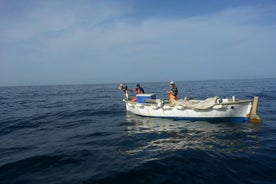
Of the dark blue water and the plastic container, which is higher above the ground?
the plastic container

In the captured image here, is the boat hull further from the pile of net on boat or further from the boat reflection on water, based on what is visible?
the boat reflection on water

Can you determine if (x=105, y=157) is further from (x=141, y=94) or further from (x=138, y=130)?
(x=141, y=94)

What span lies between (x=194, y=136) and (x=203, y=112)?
10.7 feet

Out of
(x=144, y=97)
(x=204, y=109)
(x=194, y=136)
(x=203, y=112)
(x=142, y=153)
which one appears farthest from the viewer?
(x=144, y=97)

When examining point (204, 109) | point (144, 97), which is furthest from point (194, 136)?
point (144, 97)

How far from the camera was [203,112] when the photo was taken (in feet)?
49.2

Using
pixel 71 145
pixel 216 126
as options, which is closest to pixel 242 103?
pixel 216 126

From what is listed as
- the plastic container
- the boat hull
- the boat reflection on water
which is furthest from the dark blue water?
the plastic container

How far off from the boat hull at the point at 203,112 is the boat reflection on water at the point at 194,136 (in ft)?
1.23

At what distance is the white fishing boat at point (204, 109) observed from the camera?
14109mm

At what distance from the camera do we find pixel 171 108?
16.2 metres

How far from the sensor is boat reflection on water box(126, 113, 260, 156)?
10.2m

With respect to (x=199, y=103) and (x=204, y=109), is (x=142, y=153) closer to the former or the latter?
(x=204, y=109)

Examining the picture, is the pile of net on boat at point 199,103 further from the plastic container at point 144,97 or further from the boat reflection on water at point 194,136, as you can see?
the plastic container at point 144,97
